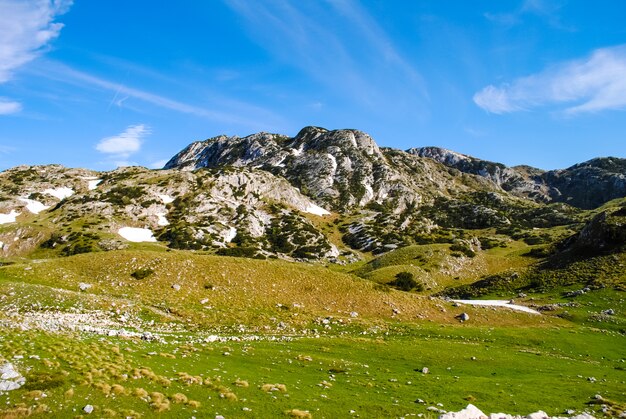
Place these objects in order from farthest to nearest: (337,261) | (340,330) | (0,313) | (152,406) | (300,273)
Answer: (337,261)
(300,273)
(340,330)
(0,313)
(152,406)

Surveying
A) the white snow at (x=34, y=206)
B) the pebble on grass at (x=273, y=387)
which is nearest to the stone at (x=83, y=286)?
the pebble on grass at (x=273, y=387)

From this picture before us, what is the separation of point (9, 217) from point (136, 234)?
201 ft

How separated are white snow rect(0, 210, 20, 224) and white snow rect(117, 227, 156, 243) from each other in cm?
5100

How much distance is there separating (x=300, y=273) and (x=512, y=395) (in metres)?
36.0

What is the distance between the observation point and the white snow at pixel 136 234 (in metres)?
149

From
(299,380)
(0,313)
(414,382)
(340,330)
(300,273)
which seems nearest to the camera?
(299,380)

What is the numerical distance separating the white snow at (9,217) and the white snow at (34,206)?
7.67 meters

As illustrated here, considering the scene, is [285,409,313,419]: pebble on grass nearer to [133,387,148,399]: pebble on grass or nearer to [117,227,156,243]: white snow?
[133,387,148,399]: pebble on grass

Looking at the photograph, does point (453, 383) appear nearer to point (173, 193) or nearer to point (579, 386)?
point (579, 386)

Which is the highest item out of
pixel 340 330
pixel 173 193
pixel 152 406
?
pixel 173 193

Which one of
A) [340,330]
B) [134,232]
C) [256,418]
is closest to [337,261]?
[134,232]

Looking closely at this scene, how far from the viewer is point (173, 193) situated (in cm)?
19988

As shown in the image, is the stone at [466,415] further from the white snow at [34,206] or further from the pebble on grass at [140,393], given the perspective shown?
the white snow at [34,206]

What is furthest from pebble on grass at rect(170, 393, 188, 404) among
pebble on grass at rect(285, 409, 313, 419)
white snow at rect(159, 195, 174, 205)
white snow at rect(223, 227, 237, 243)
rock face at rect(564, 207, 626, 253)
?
white snow at rect(159, 195, 174, 205)
